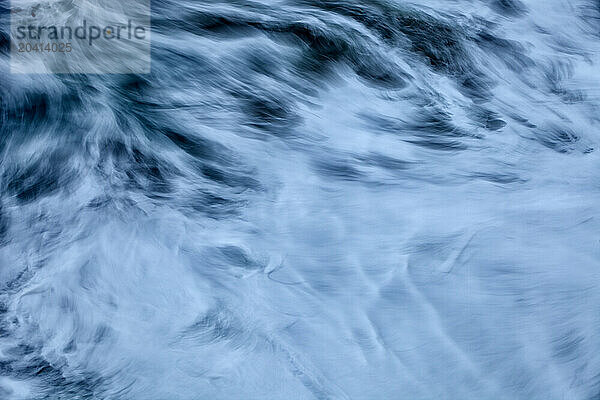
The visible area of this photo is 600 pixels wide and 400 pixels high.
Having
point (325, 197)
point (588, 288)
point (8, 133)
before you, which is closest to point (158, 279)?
point (325, 197)

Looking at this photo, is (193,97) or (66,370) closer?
(66,370)

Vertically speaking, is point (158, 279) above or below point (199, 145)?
below

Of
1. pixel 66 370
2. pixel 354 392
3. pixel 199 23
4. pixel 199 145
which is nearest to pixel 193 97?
pixel 199 145

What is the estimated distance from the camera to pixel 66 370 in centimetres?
231

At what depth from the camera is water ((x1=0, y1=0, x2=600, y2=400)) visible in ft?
7.62

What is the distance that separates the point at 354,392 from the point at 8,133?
7.11 feet

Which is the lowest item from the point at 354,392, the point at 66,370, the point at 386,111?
the point at 66,370

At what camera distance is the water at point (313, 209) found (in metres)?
2.32

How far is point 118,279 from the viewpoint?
259 cm

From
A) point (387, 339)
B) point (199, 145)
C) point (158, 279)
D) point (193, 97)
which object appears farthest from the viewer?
point (193, 97)

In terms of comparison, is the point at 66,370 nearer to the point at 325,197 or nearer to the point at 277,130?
the point at 325,197

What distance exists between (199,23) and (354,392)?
248 cm

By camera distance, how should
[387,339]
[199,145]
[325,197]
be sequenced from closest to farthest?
[387,339] → [325,197] → [199,145]

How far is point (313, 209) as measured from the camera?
2842 millimetres
